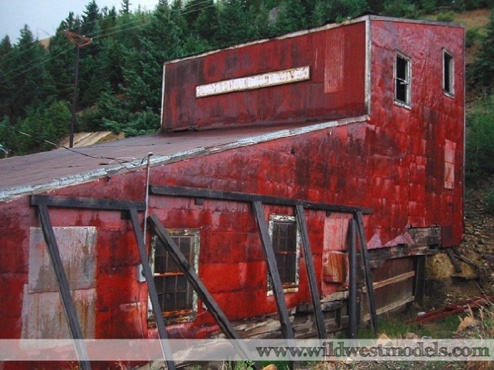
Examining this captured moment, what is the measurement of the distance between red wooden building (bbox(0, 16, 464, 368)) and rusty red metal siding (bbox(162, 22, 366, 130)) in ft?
0.15

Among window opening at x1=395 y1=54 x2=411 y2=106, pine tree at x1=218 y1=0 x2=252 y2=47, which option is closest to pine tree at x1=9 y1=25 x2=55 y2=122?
pine tree at x1=218 y1=0 x2=252 y2=47

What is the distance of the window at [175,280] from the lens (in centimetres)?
726

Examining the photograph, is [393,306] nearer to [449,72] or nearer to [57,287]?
[449,72]

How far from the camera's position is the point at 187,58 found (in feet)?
51.6

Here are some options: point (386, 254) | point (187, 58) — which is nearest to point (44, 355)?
point (386, 254)

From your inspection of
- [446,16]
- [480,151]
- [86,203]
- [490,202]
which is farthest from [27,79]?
[86,203]

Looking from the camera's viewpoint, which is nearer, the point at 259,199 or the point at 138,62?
the point at 259,199

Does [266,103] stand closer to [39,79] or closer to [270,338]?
[270,338]

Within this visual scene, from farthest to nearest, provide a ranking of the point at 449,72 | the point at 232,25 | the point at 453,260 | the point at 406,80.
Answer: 1. the point at 232,25
2. the point at 449,72
3. the point at 453,260
4. the point at 406,80

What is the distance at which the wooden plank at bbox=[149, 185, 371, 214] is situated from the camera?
7133mm

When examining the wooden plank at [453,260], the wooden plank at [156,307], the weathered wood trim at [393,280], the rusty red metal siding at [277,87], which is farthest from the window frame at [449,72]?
the wooden plank at [156,307]

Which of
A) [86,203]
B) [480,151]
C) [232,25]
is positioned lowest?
[86,203]

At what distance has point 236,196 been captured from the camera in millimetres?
8188

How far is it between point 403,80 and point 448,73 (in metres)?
2.99
